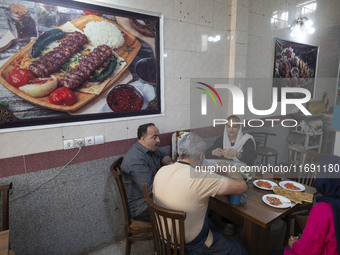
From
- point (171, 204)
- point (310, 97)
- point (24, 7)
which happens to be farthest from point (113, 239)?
point (310, 97)

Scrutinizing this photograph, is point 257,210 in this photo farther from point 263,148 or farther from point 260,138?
point 260,138

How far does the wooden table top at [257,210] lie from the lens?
1.36 m

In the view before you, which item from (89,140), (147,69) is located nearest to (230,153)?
(147,69)

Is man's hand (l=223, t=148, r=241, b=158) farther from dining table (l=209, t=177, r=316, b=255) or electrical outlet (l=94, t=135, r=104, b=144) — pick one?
electrical outlet (l=94, t=135, r=104, b=144)

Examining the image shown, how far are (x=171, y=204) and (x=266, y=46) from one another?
3160 mm

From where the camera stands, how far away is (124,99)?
2.16 metres

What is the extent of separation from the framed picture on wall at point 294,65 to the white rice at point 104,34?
2741mm

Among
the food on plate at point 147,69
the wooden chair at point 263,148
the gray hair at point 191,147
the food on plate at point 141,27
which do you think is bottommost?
the wooden chair at point 263,148

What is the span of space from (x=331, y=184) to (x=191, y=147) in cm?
79

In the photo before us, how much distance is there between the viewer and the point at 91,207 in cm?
212

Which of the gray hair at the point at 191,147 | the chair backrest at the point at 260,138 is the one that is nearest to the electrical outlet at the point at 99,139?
the gray hair at the point at 191,147

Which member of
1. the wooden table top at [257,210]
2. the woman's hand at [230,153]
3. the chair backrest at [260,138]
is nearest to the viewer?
the wooden table top at [257,210]

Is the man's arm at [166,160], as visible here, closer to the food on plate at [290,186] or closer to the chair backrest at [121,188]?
the chair backrest at [121,188]

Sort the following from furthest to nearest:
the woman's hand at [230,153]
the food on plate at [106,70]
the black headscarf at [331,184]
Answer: the woman's hand at [230,153], the food on plate at [106,70], the black headscarf at [331,184]
